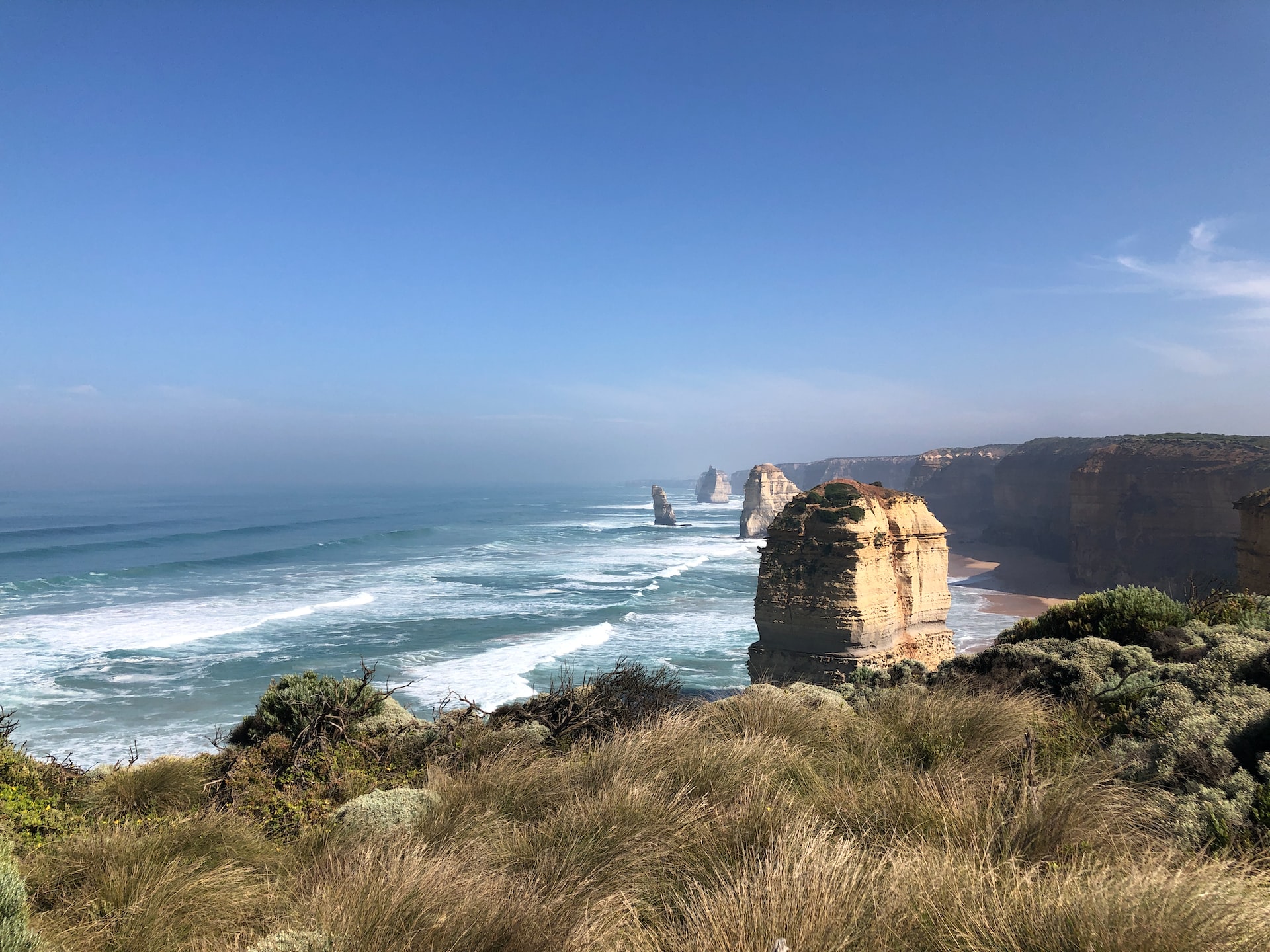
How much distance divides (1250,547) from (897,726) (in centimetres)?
2403

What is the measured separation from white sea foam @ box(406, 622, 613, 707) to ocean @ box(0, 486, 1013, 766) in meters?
0.11

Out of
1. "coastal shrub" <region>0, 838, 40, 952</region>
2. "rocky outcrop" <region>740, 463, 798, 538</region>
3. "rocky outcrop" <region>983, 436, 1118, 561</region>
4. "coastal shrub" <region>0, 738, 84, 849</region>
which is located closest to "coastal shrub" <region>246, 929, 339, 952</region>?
"coastal shrub" <region>0, 838, 40, 952</region>

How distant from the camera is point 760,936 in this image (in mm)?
2223

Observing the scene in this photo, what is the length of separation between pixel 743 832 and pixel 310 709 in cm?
643

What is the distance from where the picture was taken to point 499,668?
25406mm

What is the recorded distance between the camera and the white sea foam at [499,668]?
72.9 feet

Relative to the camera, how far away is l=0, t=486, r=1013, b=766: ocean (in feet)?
72.5

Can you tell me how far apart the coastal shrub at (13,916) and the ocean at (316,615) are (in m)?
8.50

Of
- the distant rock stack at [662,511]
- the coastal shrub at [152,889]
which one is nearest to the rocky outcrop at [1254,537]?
the coastal shrub at [152,889]

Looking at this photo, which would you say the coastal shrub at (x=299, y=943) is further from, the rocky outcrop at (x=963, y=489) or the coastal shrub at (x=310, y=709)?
the rocky outcrop at (x=963, y=489)

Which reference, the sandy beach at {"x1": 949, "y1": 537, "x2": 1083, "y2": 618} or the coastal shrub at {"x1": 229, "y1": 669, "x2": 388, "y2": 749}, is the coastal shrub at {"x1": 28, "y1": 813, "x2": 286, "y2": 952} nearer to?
the coastal shrub at {"x1": 229, "y1": 669, "x2": 388, "y2": 749}

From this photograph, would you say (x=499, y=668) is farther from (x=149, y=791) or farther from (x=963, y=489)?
(x=963, y=489)

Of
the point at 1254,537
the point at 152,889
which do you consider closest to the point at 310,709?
the point at 152,889

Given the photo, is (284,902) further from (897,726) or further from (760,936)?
(897,726)
